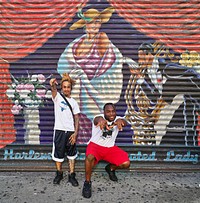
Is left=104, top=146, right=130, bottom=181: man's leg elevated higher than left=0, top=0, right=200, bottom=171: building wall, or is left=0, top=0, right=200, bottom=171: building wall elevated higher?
left=0, top=0, right=200, bottom=171: building wall

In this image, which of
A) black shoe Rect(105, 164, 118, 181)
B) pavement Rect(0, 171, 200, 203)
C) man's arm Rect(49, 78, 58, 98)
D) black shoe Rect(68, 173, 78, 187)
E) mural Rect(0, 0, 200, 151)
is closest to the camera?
pavement Rect(0, 171, 200, 203)

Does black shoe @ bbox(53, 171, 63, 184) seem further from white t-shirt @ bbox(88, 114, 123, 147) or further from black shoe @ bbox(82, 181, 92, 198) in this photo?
white t-shirt @ bbox(88, 114, 123, 147)

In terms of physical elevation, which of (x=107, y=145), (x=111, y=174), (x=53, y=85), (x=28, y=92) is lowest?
(x=111, y=174)

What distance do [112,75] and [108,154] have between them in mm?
1391

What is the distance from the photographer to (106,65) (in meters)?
4.28

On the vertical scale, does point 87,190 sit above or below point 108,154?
below

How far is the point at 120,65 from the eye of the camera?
14.0 feet

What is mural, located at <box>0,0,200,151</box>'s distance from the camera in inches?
165

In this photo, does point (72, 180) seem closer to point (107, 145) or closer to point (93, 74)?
point (107, 145)

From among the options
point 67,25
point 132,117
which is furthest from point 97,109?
point 67,25

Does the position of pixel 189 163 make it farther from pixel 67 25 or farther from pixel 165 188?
pixel 67 25

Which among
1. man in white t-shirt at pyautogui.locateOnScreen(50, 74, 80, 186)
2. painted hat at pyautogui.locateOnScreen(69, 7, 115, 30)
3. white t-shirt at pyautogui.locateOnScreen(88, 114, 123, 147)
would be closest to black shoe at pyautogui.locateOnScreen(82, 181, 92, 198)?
man in white t-shirt at pyautogui.locateOnScreen(50, 74, 80, 186)

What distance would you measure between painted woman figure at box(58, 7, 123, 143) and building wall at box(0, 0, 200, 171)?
0.02 meters

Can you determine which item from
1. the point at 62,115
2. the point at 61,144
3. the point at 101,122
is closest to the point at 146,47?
the point at 101,122
